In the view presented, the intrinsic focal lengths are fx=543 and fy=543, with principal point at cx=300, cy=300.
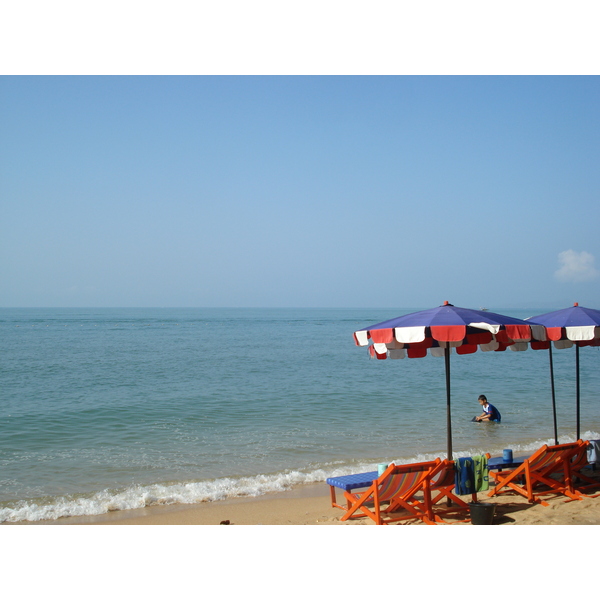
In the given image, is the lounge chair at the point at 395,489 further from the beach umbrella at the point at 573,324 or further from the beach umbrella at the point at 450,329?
the beach umbrella at the point at 573,324

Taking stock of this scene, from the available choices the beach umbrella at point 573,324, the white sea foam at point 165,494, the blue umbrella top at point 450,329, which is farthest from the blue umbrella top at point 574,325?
the white sea foam at point 165,494

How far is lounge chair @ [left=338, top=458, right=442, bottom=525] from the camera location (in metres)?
5.81

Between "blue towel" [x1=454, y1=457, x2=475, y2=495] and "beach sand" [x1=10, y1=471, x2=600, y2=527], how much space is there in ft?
1.24

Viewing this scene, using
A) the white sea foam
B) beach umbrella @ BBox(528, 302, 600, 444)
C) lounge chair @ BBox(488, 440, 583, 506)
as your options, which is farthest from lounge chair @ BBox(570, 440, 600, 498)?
the white sea foam

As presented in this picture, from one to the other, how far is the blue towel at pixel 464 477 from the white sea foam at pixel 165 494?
12.1ft

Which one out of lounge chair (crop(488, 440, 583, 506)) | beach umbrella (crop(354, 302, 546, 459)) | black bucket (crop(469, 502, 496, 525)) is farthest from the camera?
lounge chair (crop(488, 440, 583, 506))

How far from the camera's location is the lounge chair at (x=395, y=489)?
5809 mm

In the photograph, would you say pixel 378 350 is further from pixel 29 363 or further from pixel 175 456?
pixel 29 363

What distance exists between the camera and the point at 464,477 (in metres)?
6.14

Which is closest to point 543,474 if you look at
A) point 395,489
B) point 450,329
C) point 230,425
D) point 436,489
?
point 436,489

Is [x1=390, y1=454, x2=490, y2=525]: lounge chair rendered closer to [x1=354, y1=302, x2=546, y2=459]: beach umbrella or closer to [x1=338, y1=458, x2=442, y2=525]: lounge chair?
[x1=338, y1=458, x2=442, y2=525]: lounge chair
